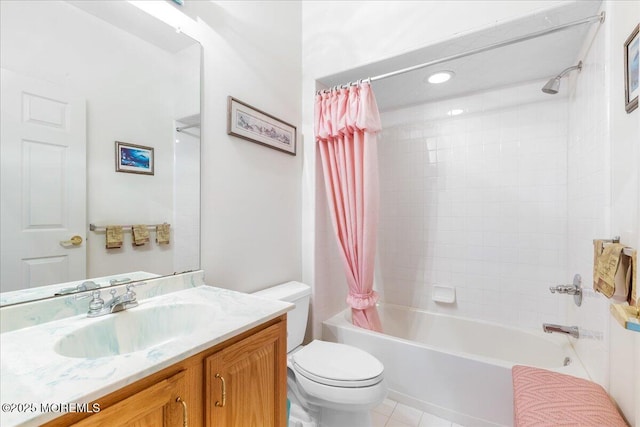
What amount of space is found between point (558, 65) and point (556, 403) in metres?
1.96

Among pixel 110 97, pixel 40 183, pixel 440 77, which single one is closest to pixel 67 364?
pixel 40 183

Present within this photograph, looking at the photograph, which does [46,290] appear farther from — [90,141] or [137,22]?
[137,22]

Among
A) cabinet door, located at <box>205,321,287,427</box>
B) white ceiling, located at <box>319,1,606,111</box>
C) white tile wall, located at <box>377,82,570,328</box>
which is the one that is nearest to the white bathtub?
white tile wall, located at <box>377,82,570,328</box>

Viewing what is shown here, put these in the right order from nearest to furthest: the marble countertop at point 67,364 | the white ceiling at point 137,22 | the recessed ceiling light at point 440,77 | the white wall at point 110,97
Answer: the marble countertop at point 67,364 < the white wall at point 110,97 < the white ceiling at point 137,22 < the recessed ceiling light at point 440,77

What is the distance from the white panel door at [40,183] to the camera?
0.83 meters

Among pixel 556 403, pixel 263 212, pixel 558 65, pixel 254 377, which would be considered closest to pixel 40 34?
pixel 263 212

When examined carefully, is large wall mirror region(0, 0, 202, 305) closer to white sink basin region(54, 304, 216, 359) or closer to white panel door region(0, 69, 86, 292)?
white panel door region(0, 69, 86, 292)

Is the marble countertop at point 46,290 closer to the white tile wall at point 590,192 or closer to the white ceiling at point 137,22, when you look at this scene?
the white ceiling at point 137,22

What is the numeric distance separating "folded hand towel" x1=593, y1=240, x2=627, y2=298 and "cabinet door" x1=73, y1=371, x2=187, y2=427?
1374 millimetres

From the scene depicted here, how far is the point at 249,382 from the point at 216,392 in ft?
0.44

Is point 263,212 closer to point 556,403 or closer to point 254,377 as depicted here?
point 254,377

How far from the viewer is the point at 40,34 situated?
0.89m

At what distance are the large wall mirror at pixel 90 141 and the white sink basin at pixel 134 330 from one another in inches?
7.2

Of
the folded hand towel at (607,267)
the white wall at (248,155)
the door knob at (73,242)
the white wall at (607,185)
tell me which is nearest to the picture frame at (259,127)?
the white wall at (248,155)
